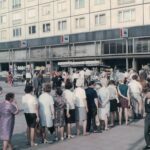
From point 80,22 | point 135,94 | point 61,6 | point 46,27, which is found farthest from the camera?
point 46,27

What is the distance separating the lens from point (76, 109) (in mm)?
14000

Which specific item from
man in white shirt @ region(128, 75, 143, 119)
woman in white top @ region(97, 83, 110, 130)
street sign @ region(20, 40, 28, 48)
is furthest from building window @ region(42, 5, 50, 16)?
woman in white top @ region(97, 83, 110, 130)

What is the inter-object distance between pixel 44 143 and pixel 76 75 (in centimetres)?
1929

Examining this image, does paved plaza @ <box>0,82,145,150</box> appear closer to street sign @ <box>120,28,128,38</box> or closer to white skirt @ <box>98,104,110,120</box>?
white skirt @ <box>98,104,110,120</box>

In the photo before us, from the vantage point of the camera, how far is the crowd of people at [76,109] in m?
11.7

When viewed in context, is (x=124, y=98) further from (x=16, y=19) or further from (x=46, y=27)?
(x=16, y=19)

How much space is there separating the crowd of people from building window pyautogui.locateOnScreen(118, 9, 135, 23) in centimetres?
3208

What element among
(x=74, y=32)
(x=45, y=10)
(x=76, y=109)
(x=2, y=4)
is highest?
(x=2, y=4)

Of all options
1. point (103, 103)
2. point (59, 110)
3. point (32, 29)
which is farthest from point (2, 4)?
point (59, 110)

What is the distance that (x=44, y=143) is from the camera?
42.2ft

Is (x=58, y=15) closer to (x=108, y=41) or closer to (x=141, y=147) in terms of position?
(x=108, y=41)

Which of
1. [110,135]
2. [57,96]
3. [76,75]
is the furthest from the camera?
[76,75]

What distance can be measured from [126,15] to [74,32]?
28.8 feet

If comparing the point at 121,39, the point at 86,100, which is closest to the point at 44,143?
the point at 86,100
